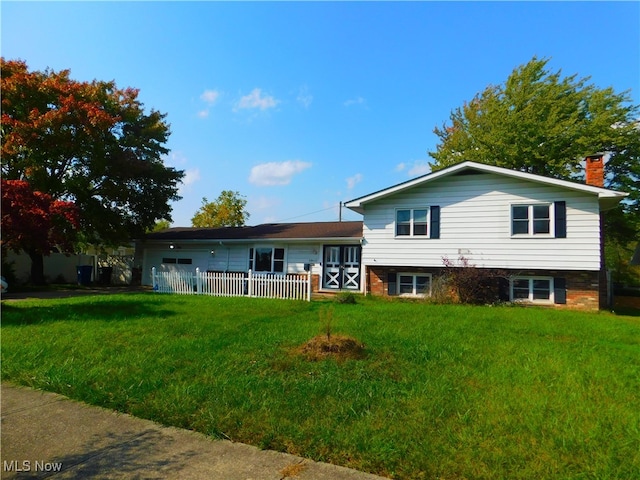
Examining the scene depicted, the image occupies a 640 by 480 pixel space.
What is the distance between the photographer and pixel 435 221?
15.7 meters

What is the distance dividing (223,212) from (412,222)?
2913 centimetres

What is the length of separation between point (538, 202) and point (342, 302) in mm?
8069

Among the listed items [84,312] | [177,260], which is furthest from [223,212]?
[84,312]

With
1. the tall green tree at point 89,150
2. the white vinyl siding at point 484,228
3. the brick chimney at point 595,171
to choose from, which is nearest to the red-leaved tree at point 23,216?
the tall green tree at point 89,150

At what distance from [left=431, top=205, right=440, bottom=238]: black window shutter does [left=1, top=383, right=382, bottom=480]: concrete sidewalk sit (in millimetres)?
13516

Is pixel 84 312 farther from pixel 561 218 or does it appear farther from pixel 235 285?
pixel 561 218

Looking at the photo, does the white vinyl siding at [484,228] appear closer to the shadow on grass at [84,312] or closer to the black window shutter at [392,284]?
the black window shutter at [392,284]

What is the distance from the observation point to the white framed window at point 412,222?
1591cm

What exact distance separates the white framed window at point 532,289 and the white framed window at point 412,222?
3832mm

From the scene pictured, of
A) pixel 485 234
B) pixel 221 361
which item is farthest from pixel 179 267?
pixel 221 361

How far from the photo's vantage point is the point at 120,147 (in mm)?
20781

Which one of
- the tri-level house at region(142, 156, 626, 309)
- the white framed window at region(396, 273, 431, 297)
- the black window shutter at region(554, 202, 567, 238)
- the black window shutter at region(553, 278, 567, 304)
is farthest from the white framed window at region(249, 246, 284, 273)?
the black window shutter at region(554, 202, 567, 238)

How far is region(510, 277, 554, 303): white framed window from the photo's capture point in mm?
14414

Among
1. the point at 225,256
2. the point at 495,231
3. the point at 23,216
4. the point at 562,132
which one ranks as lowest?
the point at 225,256
